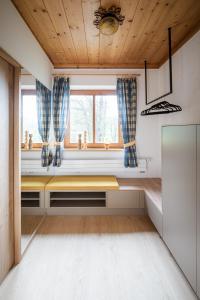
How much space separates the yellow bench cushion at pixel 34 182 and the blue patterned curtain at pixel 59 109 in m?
0.33

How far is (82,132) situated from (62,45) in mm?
1519

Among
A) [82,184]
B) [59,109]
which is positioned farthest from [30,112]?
[82,184]

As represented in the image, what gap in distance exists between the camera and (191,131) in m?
1.62

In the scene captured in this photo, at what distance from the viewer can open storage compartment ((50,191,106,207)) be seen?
126 inches

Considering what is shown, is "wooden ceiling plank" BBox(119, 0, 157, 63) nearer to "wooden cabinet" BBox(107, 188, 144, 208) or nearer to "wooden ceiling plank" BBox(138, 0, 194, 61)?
"wooden ceiling plank" BBox(138, 0, 194, 61)

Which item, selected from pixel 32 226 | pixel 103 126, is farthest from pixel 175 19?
pixel 32 226

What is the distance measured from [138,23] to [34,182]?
2.48 meters

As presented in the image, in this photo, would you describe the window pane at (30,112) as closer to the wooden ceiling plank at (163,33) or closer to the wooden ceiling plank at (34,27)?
the wooden ceiling plank at (34,27)

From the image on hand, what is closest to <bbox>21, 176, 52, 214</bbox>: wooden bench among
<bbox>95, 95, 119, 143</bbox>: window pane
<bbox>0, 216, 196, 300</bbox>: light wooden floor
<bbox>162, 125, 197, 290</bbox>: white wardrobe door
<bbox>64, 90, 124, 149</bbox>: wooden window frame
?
<bbox>0, 216, 196, 300</bbox>: light wooden floor

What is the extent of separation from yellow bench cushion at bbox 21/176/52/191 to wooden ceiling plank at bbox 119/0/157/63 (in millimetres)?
2205

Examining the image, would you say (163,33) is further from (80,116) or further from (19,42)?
(80,116)

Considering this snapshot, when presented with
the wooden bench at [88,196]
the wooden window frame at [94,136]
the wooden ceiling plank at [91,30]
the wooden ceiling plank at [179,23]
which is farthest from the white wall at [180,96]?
the wooden ceiling plank at [91,30]

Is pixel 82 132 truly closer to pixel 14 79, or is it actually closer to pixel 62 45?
pixel 62 45

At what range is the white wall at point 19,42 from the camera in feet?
5.55
